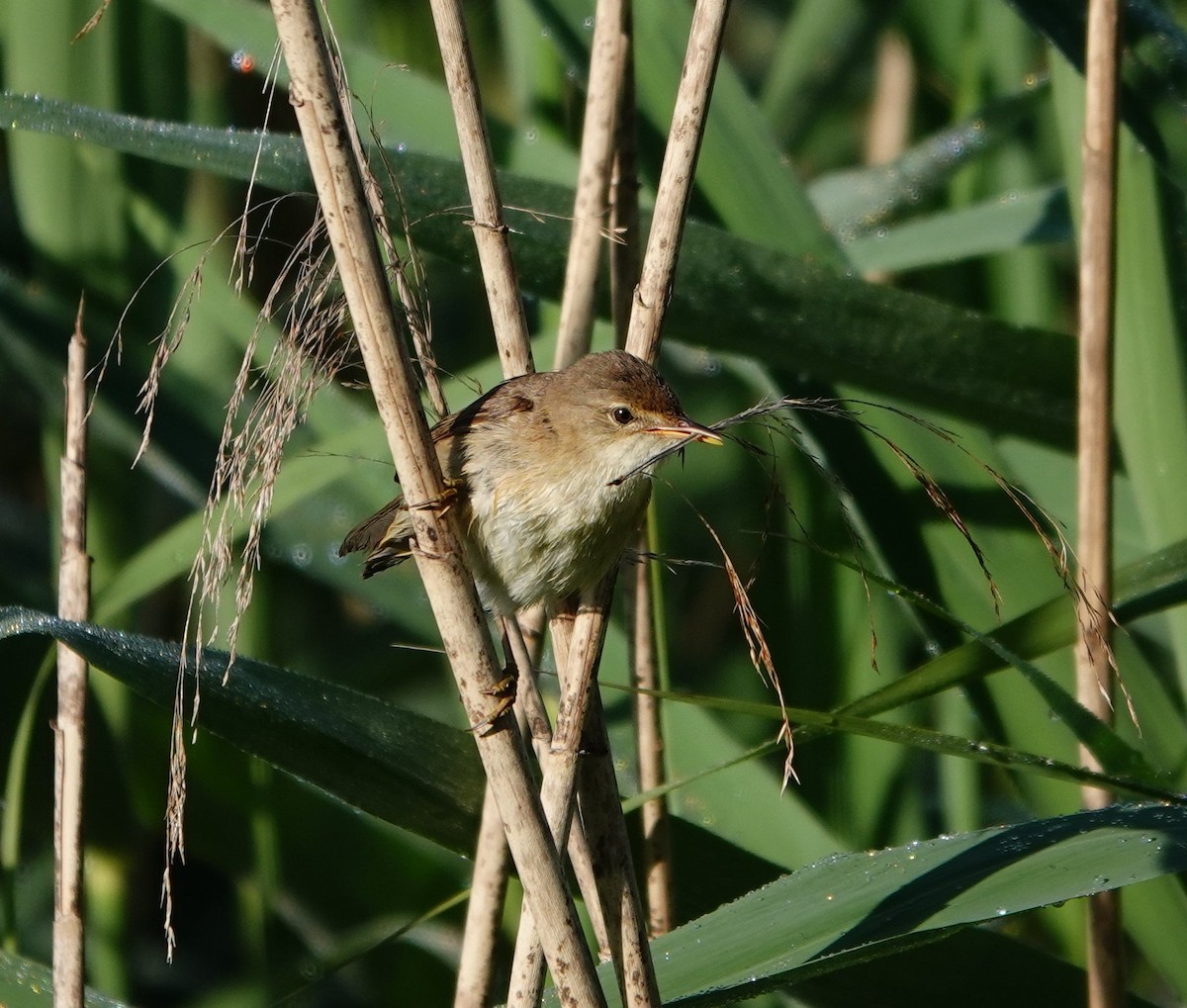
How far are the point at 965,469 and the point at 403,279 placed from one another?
3.14 feet

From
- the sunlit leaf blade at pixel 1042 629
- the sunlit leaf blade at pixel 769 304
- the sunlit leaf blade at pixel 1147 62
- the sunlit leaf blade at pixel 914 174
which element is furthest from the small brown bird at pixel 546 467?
the sunlit leaf blade at pixel 914 174

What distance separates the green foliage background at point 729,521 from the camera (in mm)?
1312

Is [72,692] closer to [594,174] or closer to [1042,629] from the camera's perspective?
[594,174]

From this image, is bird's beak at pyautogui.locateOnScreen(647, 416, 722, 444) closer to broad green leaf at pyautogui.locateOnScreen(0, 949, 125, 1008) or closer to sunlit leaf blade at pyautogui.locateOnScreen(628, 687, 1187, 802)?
sunlit leaf blade at pyautogui.locateOnScreen(628, 687, 1187, 802)

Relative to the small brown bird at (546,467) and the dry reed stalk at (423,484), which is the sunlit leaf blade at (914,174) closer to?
the small brown bird at (546,467)

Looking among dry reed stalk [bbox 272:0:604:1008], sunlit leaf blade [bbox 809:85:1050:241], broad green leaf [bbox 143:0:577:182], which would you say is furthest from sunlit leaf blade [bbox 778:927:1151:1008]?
sunlit leaf blade [bbox 809:85:1050:241]

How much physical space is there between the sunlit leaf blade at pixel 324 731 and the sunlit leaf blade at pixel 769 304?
564mm

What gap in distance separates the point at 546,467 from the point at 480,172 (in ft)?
1.17

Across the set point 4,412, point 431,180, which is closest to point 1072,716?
point 431,180

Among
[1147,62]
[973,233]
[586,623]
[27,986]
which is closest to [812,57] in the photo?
[973,233]

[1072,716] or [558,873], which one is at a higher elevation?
[1072,716]

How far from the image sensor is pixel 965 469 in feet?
6.14

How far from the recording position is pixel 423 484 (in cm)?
104

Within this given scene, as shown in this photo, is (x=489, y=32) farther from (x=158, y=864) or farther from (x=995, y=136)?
(x=158, y=864)
